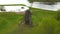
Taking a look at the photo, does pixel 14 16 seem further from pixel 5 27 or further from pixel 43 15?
pixel 43 15

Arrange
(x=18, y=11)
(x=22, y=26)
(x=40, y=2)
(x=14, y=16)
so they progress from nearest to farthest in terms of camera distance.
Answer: (x=22, y=26)
(x=14, y=16)
(x=18, y=11)
(x=40, y=2)

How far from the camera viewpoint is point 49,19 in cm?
161

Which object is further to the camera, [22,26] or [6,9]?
[6,9]

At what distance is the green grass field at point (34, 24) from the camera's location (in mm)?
1506

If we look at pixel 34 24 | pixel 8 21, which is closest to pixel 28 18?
pixel 34 24

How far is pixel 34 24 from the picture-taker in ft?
5.25

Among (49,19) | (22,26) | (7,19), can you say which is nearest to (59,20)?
(49,19)

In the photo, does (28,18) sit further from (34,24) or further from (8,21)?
(8,21)

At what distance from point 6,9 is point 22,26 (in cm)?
39

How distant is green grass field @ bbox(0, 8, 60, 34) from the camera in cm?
151

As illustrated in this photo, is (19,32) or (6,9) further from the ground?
(6,9)

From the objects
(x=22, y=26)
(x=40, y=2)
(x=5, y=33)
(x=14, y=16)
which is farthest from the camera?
(x=40, y=2)

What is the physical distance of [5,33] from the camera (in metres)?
1.48

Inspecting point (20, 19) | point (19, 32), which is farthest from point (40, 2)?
point (19, 32)
